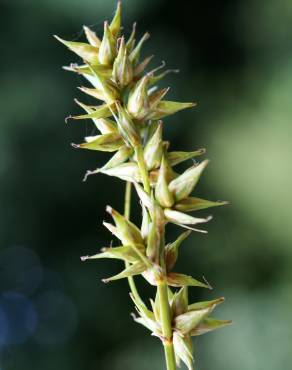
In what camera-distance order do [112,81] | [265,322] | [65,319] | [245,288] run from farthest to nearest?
[65,319]
[245,288]
[265,322]
[112,81]

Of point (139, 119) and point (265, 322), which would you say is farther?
point (265, 322)

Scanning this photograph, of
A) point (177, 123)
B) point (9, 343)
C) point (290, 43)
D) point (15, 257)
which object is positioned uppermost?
point (290, 43)

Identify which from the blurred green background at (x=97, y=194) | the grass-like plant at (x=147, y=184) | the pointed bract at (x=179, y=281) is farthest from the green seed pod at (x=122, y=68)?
the blurred green background at (x=97, y=194)

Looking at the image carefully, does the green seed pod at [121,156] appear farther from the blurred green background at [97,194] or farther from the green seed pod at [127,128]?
the blurred green background at [97,194]

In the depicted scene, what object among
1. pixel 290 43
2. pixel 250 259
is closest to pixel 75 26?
pixel 290 43

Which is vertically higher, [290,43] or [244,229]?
[290,43]

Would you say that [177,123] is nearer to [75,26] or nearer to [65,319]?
[75,26]

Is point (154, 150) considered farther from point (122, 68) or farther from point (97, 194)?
point (97, 194)
